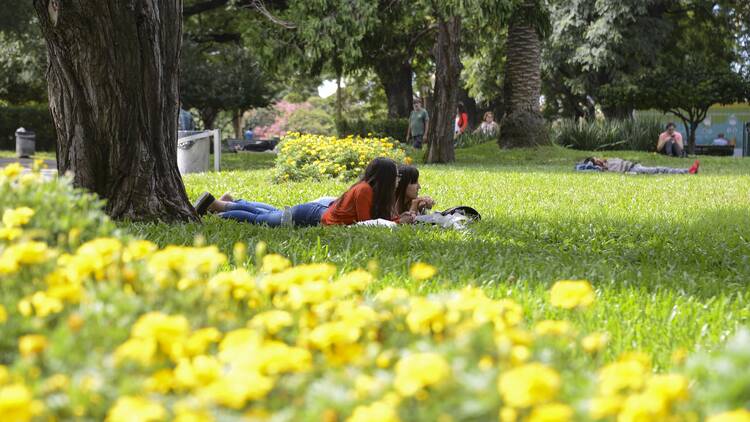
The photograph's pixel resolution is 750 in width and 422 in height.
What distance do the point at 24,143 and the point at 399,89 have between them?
45.0ft

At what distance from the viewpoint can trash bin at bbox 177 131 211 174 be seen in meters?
15.9

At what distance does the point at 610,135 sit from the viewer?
26.2 meters

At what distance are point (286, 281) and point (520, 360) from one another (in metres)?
0.76

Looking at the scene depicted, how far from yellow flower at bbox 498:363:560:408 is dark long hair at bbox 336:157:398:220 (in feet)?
18.8

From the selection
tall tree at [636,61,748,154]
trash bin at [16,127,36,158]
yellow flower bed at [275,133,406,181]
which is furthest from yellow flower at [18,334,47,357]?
tall tree at [636,61,748,154]

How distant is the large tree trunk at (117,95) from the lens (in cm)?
575

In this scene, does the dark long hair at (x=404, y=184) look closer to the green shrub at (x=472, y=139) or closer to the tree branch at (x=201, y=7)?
the green shrub at (x=472, y=139)

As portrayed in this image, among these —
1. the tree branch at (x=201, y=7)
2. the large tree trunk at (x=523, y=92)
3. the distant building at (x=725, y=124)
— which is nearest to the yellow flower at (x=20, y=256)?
the large tree trunk at (x=523, y=92)

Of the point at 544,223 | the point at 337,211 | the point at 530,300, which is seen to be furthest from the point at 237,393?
the point at 544,223

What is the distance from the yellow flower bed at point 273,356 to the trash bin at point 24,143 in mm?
26683

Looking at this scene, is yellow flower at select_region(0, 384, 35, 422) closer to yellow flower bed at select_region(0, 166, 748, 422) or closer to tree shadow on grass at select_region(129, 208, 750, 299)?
yellow flower bed at select_region(0, 166, 748, 422)

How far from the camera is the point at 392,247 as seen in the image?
5.83 m

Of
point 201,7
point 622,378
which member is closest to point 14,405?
point 622,378

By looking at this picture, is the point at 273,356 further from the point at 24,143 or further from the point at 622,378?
the point at 24,143
